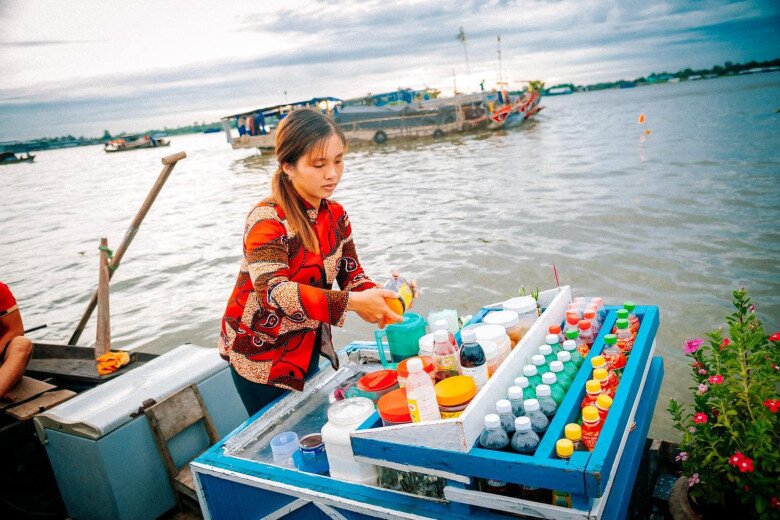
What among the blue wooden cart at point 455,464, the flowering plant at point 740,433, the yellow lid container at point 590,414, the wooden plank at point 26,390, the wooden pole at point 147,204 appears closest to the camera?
the blue wooden cart at point 455,464

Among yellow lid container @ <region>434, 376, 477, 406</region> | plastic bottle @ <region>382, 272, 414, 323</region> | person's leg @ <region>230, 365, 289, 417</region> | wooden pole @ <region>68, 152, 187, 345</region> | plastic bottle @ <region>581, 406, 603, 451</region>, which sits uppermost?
wooden pole @ <region>68, 152, 187, 345</region>

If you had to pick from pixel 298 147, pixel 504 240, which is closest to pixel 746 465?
pixel 298 147

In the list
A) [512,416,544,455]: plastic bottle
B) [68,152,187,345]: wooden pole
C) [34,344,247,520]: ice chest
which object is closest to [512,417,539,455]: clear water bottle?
[512,416,544,455]: plastic bottle

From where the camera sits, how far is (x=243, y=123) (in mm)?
38750

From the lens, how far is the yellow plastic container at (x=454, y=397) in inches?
64.2

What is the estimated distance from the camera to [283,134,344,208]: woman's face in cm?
192

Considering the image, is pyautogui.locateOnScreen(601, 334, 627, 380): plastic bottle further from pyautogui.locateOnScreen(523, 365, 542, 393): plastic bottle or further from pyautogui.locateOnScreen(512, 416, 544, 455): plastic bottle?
pyautogui.locateOnScreen(512, 416, 544, 455): plastic bottle

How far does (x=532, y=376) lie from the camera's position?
1773mm

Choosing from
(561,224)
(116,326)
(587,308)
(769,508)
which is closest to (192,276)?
(116,326)

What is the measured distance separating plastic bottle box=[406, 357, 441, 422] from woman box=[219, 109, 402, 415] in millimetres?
268

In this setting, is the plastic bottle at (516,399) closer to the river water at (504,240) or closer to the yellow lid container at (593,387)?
the yellow lid container at (593,387)

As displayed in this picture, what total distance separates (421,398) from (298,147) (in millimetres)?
1089

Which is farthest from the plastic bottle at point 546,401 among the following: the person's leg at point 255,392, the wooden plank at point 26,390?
the wooden plank at point 26,390

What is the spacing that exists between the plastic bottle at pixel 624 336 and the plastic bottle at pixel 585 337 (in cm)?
11
